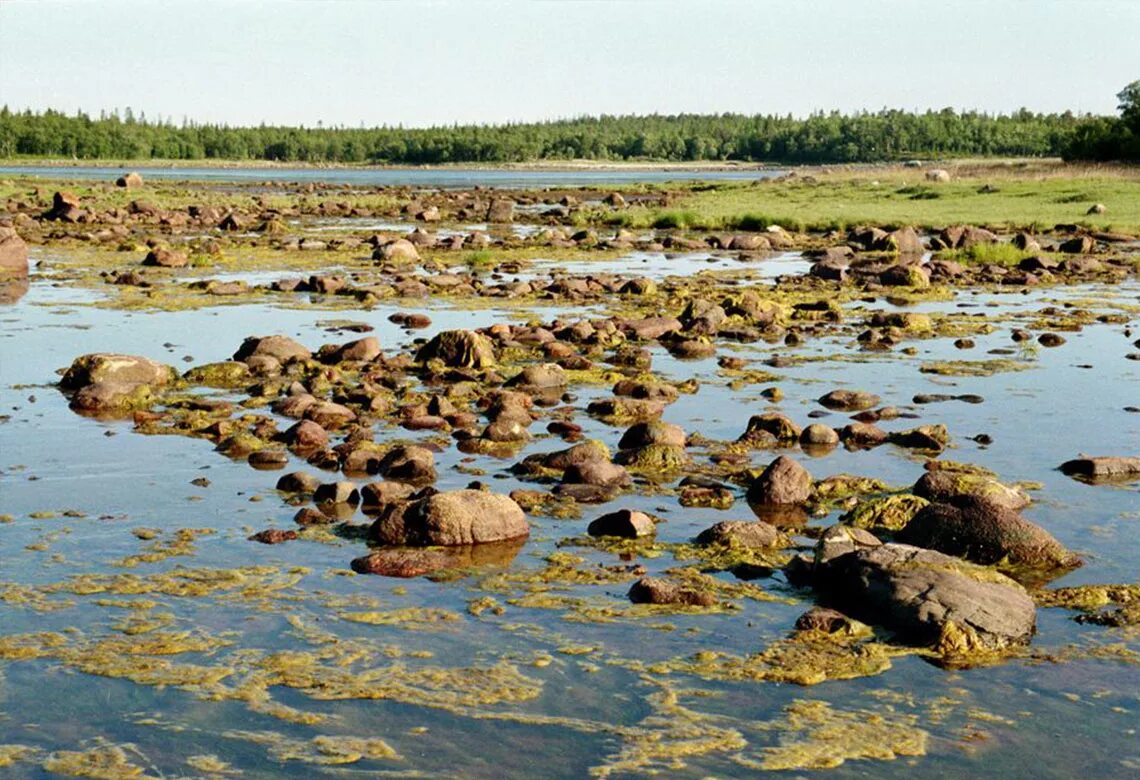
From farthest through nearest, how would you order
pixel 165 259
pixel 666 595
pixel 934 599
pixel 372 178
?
1. pixel 372 178
2. pixel 165 259
3. pixel 666 595
4. pixel 934 599

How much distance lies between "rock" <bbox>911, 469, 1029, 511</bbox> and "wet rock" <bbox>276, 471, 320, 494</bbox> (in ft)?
18.7

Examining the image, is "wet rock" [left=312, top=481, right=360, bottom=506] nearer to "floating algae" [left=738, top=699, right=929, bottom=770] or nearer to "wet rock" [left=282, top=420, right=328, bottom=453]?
"wet rock" [left=282, top=420, right=328, bottom=453]

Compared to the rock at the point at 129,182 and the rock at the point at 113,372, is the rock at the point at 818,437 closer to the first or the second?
the rock at the point at 113,372

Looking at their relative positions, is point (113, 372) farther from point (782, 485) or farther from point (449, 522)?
point (782, 485)

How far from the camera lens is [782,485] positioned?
1270 cm

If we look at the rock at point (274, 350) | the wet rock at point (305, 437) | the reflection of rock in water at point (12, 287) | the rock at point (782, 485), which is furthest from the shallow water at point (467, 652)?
the reflection of rock in water at point (12, 287)

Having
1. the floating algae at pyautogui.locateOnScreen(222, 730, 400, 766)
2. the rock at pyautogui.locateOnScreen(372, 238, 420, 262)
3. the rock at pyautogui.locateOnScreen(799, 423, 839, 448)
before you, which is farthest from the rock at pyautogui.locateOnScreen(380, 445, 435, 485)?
the rock at pyautogui.locateOnScreen(372, 238, 420, 262)

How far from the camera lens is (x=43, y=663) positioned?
28.6 ft

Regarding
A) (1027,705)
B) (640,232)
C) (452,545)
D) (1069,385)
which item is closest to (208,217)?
(640,232)

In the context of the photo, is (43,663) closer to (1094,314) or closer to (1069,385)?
(1069,385)

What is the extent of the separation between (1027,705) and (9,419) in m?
12.6

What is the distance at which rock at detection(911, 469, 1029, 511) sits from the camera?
40.4ft

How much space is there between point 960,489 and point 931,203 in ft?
171

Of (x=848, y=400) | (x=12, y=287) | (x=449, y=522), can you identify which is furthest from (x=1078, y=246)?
(x=449, y=522)
